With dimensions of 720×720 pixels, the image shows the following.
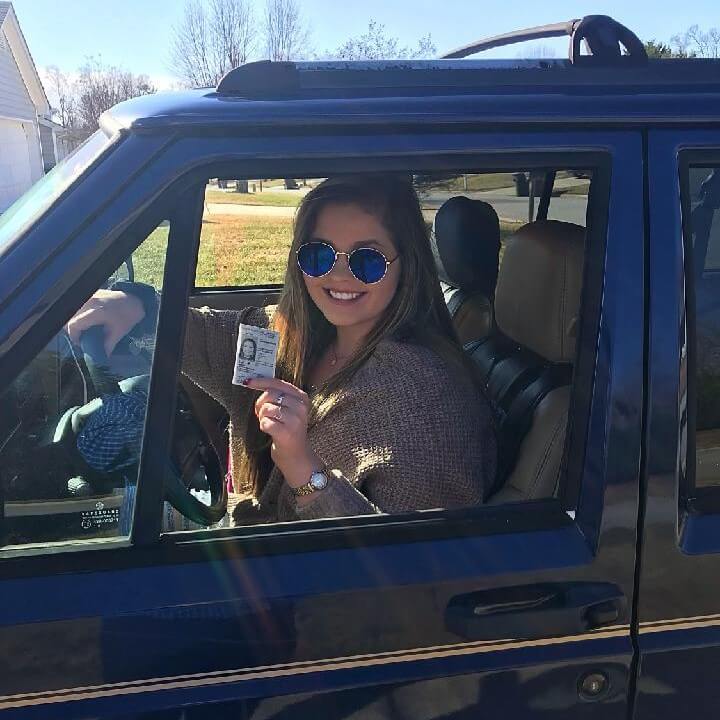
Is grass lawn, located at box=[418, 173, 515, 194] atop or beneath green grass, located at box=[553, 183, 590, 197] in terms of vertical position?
atop

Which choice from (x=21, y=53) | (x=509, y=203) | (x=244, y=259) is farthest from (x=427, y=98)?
(x=21, y=53)

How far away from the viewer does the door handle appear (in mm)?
1261

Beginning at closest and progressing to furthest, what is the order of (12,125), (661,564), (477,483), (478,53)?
1. (661,564)
2. (477,483)
3. (478,53)
4. (12,125)

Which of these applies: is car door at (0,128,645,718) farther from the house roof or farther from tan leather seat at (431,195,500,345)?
the house roof

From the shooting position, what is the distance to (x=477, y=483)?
5.06ft

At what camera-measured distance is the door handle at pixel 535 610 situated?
126 centimetres

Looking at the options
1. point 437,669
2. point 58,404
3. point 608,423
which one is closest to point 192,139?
point 58,404

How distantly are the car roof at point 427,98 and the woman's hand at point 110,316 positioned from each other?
0.28 m

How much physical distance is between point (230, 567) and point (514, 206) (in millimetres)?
1399

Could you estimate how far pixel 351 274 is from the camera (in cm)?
169

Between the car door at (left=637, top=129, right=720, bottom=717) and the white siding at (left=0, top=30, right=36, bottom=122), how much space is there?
23.2 m

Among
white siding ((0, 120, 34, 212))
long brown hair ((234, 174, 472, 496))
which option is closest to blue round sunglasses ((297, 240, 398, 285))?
long brown hair ((234, 174, 472, 496))

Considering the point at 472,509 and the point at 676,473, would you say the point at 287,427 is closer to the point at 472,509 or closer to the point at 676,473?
the point at 472,509

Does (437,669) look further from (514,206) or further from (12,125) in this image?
(12,125)
